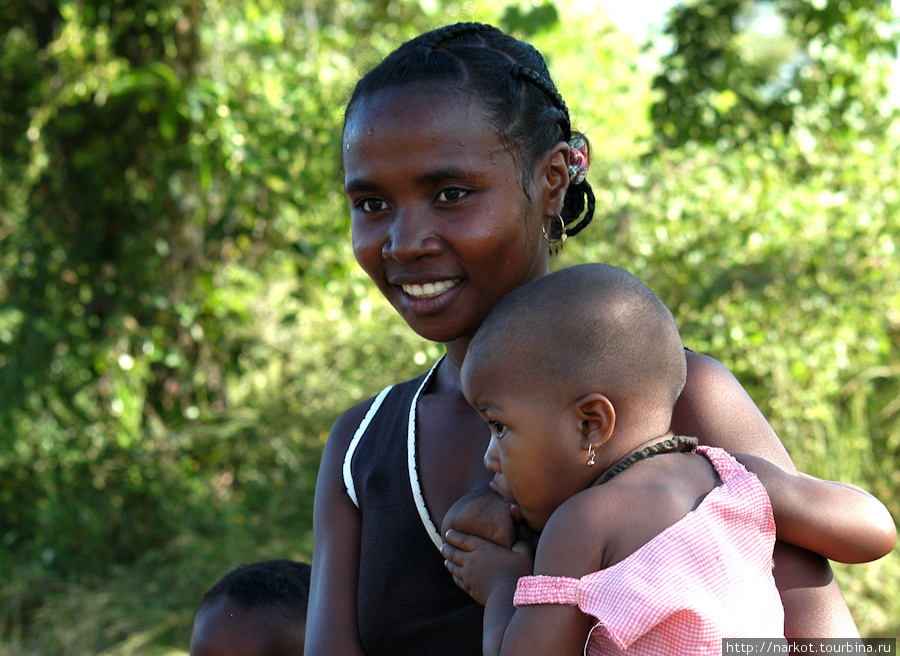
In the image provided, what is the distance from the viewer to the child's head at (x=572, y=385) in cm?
137

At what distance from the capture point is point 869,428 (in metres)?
5.48

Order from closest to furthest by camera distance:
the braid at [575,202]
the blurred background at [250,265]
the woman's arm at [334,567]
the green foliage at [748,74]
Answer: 1. the woman's arm at [334,567]
2. the braid at [575,202]
3. the blurred background at [250,265]
4. the green foliage at [748,74]

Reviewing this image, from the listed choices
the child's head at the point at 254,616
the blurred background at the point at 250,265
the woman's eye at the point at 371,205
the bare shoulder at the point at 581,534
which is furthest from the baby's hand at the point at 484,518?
the blurred background at the point at 250,265

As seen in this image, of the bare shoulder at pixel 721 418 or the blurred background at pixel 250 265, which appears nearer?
the bare shoulder at pixel 721 418

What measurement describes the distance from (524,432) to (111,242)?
5.06 meters

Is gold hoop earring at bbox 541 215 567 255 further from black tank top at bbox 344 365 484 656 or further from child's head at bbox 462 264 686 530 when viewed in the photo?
black tank top at bbox 344 365 484 656

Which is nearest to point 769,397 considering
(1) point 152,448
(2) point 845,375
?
(2) point 845,375

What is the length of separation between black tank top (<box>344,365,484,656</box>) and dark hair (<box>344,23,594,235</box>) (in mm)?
517

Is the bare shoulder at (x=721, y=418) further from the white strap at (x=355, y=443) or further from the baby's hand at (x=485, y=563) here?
the white strap at (x=355, y=443)

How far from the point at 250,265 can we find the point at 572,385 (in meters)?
4.96

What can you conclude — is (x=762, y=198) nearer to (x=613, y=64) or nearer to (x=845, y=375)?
(x=845, y=375)

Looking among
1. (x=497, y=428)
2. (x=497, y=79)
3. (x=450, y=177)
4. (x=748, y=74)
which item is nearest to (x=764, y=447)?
(x=497, y=428)

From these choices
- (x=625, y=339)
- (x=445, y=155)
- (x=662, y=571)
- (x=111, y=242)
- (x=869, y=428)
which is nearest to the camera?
(x=662, y=571)

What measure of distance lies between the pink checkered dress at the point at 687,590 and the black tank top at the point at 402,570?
32cm
